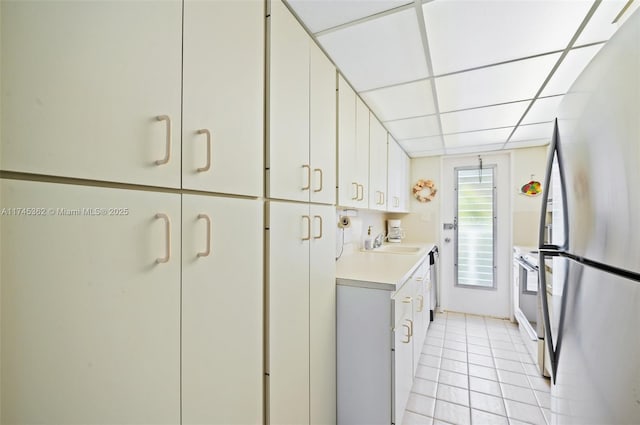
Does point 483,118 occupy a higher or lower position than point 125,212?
higher

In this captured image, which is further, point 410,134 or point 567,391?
point 410,134

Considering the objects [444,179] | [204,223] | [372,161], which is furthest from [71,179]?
[444,179]

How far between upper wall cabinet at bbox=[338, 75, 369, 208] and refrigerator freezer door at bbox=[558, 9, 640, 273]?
1.12m

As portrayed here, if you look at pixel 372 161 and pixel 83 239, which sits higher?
pixel 372 161

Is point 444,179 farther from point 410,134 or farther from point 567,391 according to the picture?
point 567,391

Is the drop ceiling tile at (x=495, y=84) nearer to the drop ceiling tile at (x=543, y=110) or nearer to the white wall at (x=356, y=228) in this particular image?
the drop ceiling tile at (x=543, y=110)

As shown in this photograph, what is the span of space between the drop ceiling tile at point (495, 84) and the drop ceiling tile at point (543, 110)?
0.19 meters

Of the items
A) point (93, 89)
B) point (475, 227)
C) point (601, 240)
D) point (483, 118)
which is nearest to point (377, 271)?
point (601, 240)

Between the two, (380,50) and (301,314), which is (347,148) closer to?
(380,50)

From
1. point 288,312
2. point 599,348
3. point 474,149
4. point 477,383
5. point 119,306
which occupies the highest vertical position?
point 474,149

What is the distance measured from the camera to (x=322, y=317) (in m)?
1.46

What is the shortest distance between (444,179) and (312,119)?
3151 millimetres

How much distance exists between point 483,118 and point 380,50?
1523 mm

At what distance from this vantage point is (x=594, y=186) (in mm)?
686
